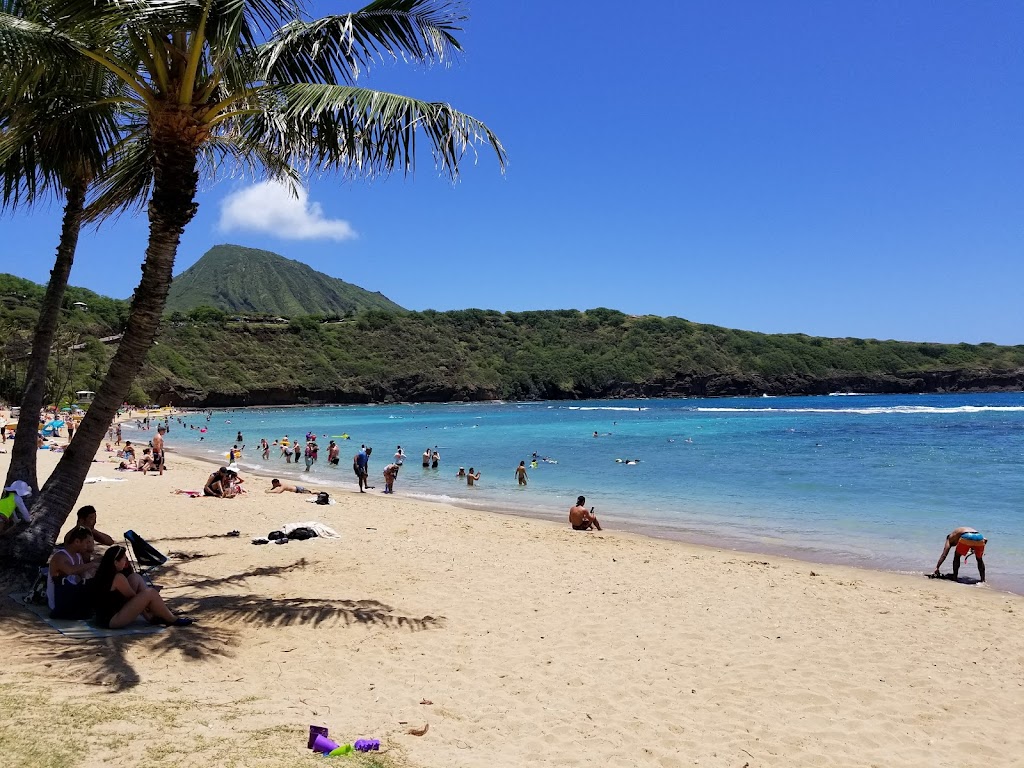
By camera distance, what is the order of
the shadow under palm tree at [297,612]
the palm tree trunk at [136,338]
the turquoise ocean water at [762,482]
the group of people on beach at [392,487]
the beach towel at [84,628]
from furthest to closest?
the turquoise ocean water at [762,482] → the group of people on beach at [392,487] → the shadow under palm tree at [297,612] → the palm tree trunk at [136,338] → the beach towel at [84,628]

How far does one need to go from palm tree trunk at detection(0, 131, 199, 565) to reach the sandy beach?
889 mm

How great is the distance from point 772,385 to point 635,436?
85.1 meters

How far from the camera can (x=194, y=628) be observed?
5.47 m

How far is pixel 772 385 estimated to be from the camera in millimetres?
119438

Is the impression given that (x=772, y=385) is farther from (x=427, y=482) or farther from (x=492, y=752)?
(x=492, y=752)

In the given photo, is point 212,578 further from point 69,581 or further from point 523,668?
point 523,668

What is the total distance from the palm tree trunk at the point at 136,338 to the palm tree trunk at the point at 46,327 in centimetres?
120

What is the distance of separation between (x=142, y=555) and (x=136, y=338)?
3.01 metres

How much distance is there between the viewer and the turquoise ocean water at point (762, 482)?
1300 cm

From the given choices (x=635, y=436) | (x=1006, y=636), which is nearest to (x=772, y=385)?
(x=635, y=436)

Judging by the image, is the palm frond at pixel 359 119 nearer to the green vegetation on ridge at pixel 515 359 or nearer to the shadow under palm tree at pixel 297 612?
the shadow under palm tree at pixel 297 612

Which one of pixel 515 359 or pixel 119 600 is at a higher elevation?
pixel 515 359

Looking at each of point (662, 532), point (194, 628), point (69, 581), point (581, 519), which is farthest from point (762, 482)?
point (69, 581)

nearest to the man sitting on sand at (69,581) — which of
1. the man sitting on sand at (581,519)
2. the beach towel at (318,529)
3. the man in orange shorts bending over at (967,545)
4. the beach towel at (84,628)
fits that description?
the beach towel at (84,628)
